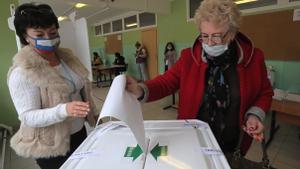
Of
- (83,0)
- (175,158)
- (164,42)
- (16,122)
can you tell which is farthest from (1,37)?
(164,42)

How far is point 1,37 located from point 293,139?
4344 mm

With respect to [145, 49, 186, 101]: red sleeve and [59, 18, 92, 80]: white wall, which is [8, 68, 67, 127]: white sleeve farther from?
[59, 18, 92, 80]: white wall

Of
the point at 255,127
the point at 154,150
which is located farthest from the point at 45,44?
the point at 255,127

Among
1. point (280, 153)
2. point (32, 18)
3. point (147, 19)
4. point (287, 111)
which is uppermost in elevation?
point (147, 19)

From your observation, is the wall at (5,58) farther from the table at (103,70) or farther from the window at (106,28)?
the window at (106,28)

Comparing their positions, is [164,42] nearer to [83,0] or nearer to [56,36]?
[83,0]

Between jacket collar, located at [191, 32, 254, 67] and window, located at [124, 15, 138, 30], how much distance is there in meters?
6.60

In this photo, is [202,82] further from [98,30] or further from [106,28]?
[98,30]

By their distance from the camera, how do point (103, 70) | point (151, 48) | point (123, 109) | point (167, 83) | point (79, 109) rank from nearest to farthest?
point (123, 109), point (79, 109), point (167, 83), point (151, 48), point (103, 70)

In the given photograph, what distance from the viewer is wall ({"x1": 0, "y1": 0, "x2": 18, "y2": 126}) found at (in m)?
2.89

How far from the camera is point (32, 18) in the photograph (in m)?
1.02

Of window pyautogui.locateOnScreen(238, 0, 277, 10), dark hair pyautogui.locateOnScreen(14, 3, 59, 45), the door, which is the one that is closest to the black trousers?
dark hair pyautogui.locateOnScreen(14, 3, 59, 45)

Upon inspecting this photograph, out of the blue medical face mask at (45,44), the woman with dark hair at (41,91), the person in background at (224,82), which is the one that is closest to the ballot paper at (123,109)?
the person in background at (224,82)

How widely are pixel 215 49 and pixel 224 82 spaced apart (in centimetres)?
16
